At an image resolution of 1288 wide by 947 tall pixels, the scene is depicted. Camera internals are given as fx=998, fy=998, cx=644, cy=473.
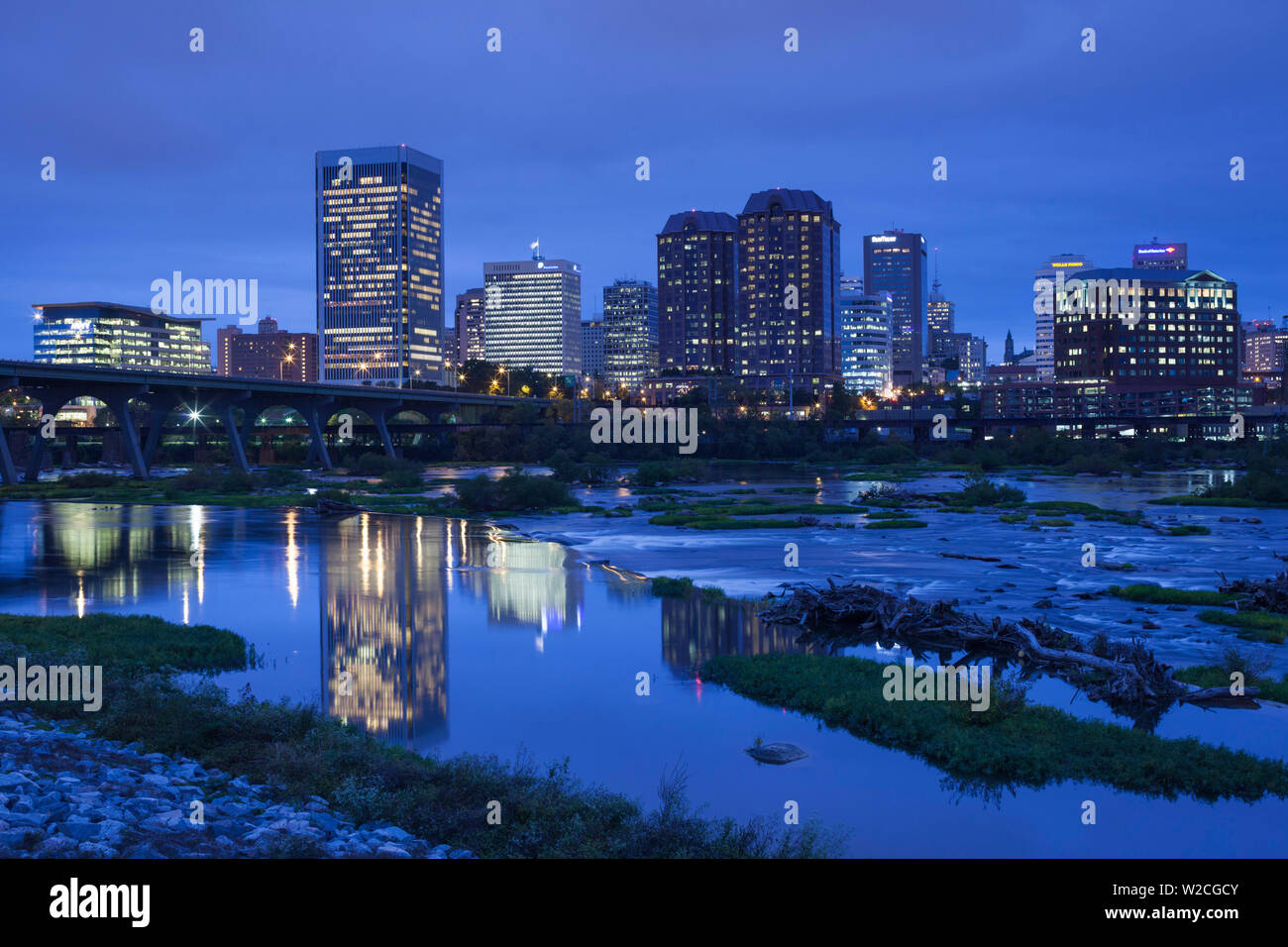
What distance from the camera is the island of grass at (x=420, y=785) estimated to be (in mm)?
12805

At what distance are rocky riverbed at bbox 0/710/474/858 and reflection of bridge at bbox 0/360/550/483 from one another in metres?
99.0

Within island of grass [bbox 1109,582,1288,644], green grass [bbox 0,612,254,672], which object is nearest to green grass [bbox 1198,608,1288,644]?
island of grass [bbox 1109,582,1288,644]

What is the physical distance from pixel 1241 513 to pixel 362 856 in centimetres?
7047

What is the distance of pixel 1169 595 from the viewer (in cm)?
3359

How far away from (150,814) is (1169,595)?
31.8 m

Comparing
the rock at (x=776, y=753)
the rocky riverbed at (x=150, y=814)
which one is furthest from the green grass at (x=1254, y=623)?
the rocky riverbed at (x=150, y=814)

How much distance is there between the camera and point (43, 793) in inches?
522

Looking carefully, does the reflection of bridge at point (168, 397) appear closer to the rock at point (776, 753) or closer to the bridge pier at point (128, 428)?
the bridge pier at point (128, 428)

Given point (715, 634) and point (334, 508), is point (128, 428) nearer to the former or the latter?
point (334, 508)

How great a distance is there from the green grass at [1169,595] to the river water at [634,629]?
1593 mm

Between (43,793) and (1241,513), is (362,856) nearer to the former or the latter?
(43,793)

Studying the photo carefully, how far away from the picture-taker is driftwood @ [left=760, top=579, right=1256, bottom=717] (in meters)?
21.3

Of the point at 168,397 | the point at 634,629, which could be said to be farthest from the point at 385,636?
the point at 168,397
